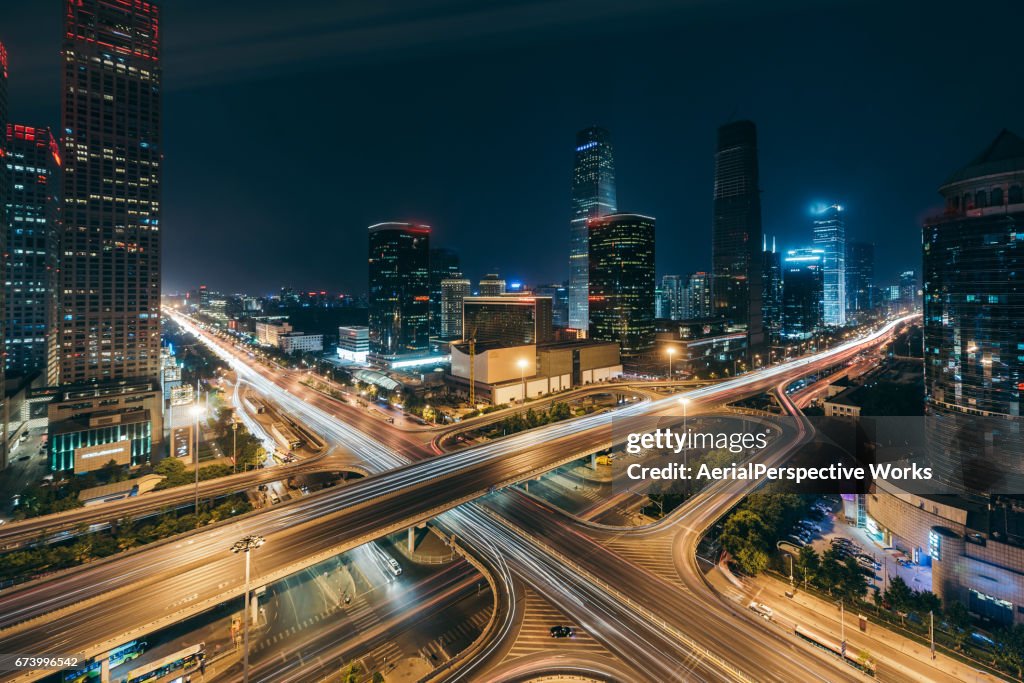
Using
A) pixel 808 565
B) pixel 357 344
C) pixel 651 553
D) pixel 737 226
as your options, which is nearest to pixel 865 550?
pixel 808 565

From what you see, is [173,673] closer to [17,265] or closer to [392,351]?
[17,265]

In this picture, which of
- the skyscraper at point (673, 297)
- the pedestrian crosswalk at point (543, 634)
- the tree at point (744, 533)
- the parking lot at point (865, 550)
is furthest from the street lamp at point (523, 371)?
the skyscraper at point (673, 297)

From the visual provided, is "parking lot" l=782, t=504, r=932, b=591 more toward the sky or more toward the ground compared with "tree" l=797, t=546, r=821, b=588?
more toward the ground

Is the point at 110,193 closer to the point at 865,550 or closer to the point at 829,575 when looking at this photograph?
the point at 829,575

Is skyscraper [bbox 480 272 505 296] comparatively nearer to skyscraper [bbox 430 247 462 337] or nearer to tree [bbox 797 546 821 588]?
skyscraper [bbox 430 247 462 337]

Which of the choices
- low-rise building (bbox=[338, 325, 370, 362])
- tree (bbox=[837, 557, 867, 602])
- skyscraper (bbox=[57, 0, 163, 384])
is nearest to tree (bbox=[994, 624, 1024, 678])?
tree (bbox=[837, 557, 867, 602])

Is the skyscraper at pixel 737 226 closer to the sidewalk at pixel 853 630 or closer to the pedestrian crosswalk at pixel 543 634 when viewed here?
the sidewalk at pixel 853 630
